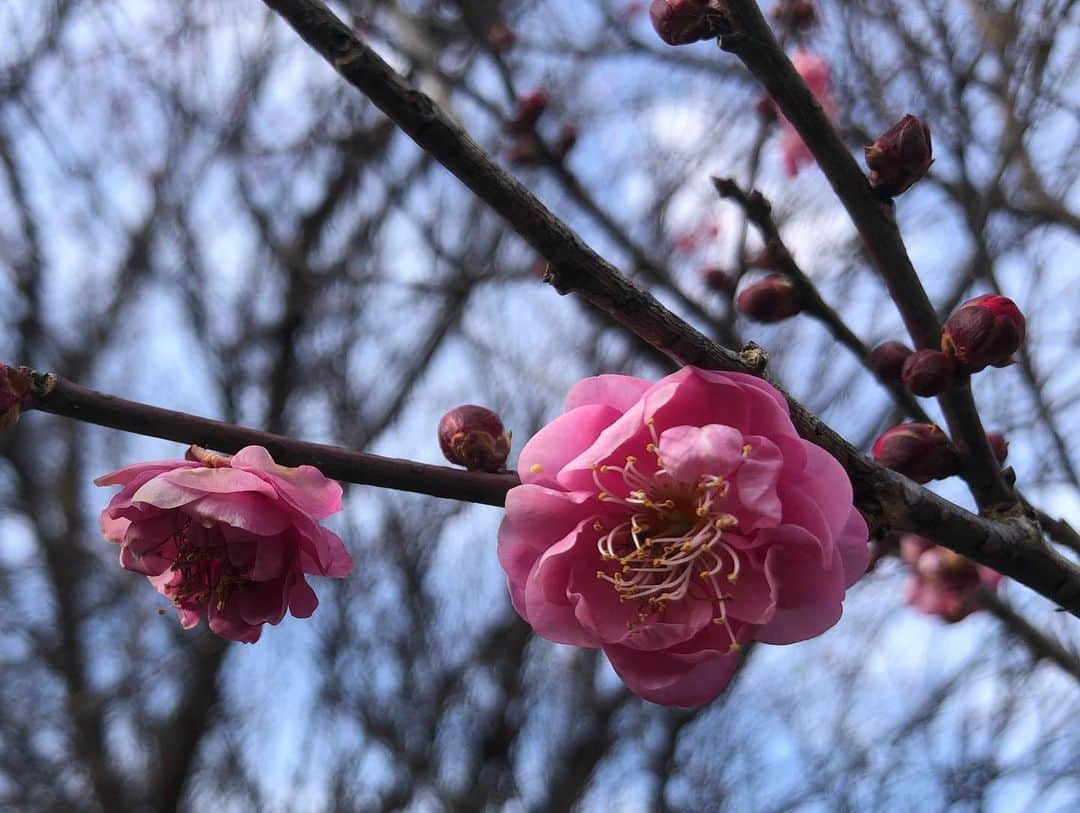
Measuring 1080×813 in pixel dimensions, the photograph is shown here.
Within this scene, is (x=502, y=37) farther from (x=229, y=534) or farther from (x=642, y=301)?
(x=642, y=301)

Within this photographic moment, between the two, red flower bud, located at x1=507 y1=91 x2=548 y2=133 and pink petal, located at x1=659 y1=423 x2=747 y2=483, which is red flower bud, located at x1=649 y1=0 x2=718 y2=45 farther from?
red flower bud, located at x1=507 y1=91 x2=548 y2=133

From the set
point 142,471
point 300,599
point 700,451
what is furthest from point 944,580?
point 142,471

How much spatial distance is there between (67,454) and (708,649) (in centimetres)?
594

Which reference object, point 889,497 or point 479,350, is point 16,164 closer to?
point 479,350

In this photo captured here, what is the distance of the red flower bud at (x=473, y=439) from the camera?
1.19 metres

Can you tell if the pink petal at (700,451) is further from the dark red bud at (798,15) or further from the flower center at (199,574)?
the dark red bud at (798,15)

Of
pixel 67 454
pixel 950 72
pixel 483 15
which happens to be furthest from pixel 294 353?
pixel 950 72

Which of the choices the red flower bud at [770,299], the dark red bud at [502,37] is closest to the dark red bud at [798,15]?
the dark red bud at [502,37]

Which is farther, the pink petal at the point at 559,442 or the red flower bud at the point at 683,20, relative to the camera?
the red flower bud at the point at 683,20

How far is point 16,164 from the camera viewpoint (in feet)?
18.8

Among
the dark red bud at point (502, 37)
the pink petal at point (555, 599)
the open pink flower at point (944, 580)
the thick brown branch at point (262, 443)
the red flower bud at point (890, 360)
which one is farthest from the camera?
the dark red bud at point (502, 37)

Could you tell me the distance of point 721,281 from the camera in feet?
9.48

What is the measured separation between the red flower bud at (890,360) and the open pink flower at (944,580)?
0.67 metres

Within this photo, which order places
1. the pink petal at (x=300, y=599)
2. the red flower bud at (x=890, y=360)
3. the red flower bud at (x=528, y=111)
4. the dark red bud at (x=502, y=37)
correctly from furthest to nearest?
the dark red bud at (x=502, y=37), the red flower bud at (x=528, y=111), the red flower bud at (x=890, y=360), the pink petal at (x=300, y=599)
